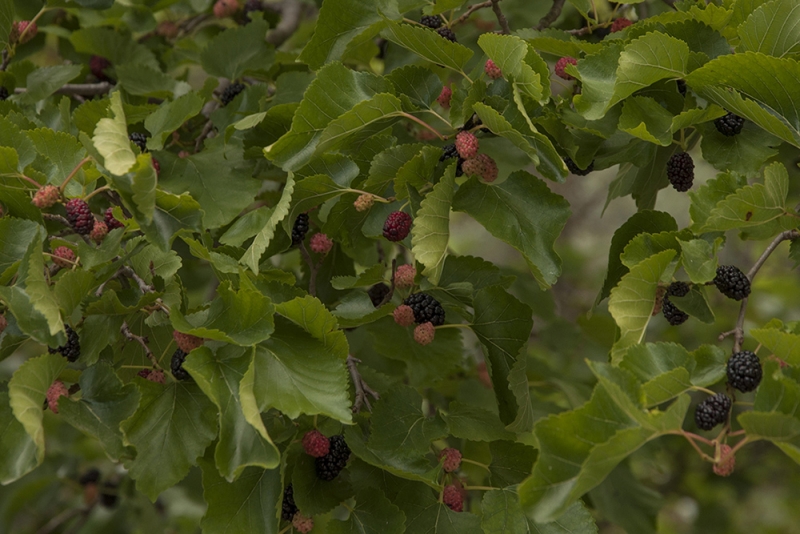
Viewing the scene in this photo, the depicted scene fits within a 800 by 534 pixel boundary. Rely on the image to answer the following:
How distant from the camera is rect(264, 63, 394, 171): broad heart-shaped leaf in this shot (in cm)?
92

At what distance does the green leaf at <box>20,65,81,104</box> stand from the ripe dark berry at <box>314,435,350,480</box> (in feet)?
2.43

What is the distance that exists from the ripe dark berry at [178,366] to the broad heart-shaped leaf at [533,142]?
415 mm

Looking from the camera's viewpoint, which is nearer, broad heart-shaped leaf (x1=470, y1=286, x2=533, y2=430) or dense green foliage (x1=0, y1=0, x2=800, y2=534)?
dense green foliage (x1=0, y1=0, x2=800, y2=534)

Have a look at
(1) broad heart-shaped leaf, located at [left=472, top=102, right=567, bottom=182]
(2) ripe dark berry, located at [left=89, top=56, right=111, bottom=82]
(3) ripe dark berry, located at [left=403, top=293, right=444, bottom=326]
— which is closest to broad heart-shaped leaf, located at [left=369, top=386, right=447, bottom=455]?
(3) ripe dark berry, located at [left=403, top=293, right=444, bottom=326]

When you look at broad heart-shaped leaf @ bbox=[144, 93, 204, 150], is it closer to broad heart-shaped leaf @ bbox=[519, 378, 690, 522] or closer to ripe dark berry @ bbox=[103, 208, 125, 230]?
ripe dark berry @ bbox=[103, 208, 125, 230]

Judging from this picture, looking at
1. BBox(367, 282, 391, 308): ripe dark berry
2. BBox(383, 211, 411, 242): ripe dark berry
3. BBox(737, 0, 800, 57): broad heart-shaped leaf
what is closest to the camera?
BBox(737, 0, 800, 57): broad heart-shaped leaf

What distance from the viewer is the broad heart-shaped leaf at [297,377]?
0.80 m

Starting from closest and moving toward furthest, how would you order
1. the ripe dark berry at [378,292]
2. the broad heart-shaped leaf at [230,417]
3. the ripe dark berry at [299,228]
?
the broad heart-shaped leaf at [230,417], the ripe dark berry at [299,228], the ripe dark berry at [378,292]

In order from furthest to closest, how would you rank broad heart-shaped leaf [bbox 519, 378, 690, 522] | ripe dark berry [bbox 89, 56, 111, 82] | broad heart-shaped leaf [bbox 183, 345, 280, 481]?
ripe dark berry [bbox 89, 56, 111, 82]
broad heart-shaped leaf [bbox 183, 345, 280, 481]
broad heart-shaped leaf [bbox 519, 378, 690, 522]

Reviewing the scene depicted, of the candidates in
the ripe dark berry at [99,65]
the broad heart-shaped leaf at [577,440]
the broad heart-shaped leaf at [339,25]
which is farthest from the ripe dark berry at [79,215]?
the ripe dark berry at [99,65]

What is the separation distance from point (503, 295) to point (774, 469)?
108 inches

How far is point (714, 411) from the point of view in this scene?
767 mm

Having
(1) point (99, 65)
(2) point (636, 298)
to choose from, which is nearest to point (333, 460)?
(2) point (636, 298)

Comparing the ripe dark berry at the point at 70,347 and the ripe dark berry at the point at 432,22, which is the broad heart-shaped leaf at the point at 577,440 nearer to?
the ripe dark berry at the point at 70,347
